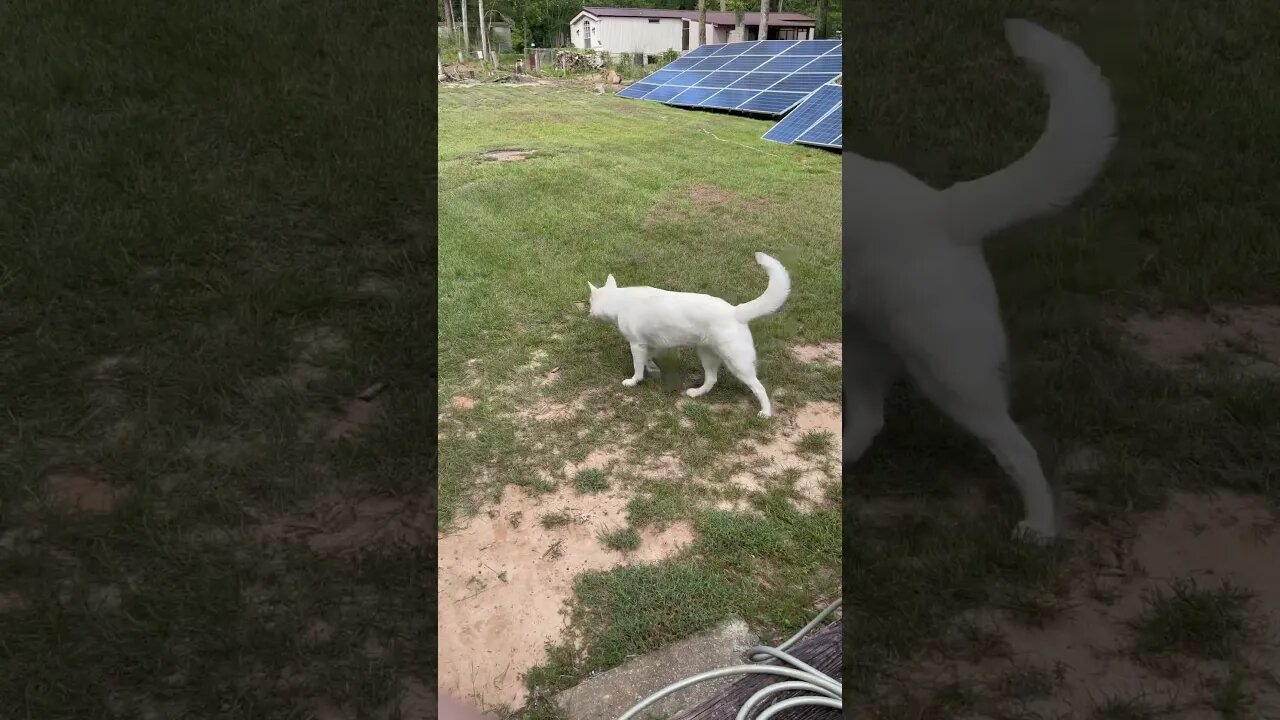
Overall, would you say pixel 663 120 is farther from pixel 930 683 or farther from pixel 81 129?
pixel 930 683

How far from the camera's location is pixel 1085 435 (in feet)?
5.55

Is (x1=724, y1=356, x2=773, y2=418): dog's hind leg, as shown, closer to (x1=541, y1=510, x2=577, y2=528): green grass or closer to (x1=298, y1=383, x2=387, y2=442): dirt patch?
(x1=541, y1=510, x2=577, y2=528): green grass

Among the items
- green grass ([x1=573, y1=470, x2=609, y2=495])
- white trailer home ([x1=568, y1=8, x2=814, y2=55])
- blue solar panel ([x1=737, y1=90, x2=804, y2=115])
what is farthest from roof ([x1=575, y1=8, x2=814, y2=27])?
green grass ([x1=573, y1=470, x2=609, y2=495])

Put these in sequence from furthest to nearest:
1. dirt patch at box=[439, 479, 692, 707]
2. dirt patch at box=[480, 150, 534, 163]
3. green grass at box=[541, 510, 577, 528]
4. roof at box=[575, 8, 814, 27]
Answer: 1. roof at box=[575, 8, 814, 27]
2. dirt patch at box=[480, 150, 534, 163]
3. green grass at box=[541, 510, 577, 528]
4. dirt patch at box=[439, 479, 692, 707]

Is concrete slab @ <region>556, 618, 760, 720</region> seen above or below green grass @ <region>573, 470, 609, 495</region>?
below

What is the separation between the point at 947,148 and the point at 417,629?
5.64 ft

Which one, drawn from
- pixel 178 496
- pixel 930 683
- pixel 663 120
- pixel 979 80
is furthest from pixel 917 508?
pixel 663 120

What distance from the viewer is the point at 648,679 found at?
1.84 metres

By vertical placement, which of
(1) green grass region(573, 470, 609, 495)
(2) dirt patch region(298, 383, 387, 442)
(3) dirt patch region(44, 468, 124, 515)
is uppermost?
(2) dirt patch region(298, 383, 387, 442)

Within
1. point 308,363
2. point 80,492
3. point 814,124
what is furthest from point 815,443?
point 814,124

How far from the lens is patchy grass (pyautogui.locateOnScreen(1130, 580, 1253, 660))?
147cm

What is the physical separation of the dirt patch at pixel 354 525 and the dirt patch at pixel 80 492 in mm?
525

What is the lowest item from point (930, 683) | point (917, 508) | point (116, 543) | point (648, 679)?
point (648, 679)

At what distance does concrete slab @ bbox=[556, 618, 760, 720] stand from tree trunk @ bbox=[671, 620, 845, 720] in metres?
0.13
